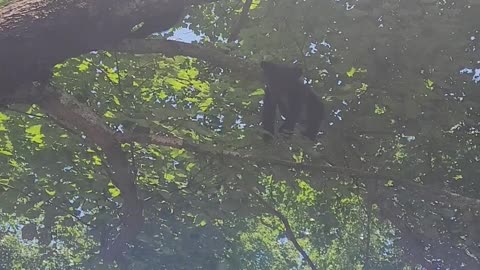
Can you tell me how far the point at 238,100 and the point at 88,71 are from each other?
983 mm

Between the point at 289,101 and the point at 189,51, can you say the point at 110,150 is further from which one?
the point at 289,101

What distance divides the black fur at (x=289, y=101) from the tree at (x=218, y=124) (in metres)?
0.09

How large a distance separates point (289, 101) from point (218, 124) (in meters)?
0.75

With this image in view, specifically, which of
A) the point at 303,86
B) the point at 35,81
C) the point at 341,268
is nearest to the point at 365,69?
the point at 303,86

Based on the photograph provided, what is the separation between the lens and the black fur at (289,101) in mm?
3371

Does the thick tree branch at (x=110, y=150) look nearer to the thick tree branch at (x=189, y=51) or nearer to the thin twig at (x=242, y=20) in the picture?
the thick tree branch at (x=189, y=51)

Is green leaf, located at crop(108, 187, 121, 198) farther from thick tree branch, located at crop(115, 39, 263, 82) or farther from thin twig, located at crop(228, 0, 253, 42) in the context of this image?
thick tree branch, located at crop(115, 39, 263, 82)

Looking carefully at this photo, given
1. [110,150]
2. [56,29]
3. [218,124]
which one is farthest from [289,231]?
[56,29]

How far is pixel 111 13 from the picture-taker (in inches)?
112

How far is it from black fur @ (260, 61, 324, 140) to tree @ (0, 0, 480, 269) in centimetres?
9

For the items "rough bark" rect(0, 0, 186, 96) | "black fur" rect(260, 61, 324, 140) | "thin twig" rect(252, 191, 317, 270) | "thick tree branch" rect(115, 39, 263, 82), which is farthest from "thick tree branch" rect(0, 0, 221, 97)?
"thin twig" rect(252, 191, 317, 270)

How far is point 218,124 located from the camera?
4336mm

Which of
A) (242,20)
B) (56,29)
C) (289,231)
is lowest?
(289,231)

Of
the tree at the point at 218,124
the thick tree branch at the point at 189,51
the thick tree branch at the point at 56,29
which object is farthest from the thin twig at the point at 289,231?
the thick tree branch at the point at 56,29
